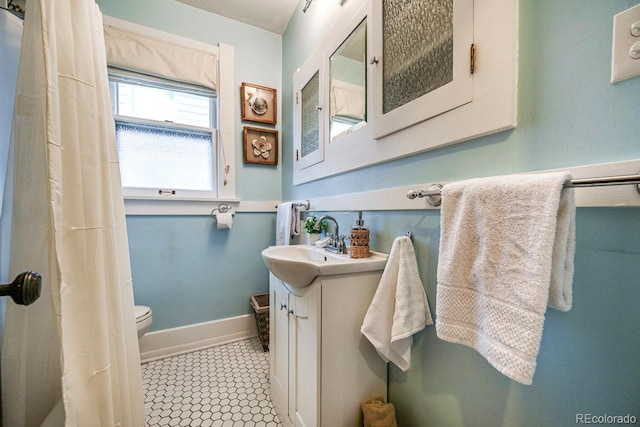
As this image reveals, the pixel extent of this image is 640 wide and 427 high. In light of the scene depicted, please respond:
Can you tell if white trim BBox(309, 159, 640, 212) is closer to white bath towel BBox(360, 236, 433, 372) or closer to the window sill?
white bath towel BBox(360, 236, 433, 372)

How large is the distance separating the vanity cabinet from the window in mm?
1410

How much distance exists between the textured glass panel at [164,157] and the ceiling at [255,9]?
3.09 ft

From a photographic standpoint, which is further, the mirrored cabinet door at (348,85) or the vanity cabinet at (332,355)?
the mirrored cabinet door at (348,85)

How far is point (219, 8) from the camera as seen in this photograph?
6.23ft

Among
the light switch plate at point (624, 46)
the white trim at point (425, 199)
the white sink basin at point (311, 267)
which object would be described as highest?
the light switch plate at point (624, 46)

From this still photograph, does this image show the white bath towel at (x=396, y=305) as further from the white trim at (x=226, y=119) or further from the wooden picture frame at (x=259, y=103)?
the wooden picture frame at (x=259, y=103)

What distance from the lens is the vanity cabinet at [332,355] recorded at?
0.88 meters

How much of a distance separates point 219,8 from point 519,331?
2.58m

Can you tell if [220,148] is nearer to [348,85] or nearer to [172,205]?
[172,205]

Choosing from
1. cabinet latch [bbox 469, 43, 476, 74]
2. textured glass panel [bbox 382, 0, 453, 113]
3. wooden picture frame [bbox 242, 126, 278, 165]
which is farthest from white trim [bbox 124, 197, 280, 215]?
cabinet latch [bbox 469, 43, 476, 74]

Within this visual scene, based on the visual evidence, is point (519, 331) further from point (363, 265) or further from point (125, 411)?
point (125, 411)

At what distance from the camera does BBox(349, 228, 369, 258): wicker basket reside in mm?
1046

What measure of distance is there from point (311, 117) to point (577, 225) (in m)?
1.47

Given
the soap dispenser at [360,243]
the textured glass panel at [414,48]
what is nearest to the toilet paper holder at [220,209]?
the soap dispenser at [360,243]
